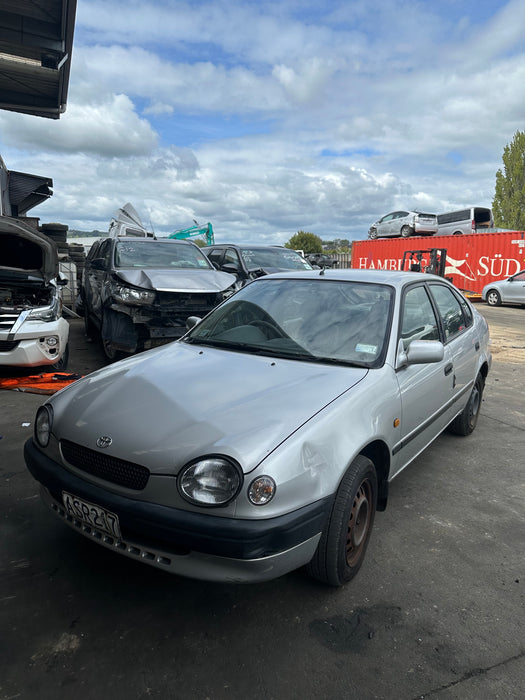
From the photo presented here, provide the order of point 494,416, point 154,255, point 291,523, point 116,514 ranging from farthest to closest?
point 154,255
point 494,416
point 116,514
point 291,523

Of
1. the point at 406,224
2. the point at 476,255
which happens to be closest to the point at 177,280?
the point at 476,255

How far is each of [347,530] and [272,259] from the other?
25.0 feet

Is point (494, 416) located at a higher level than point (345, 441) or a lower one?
lower

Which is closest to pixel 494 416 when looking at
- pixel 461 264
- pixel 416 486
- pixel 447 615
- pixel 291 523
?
pixel 416 486

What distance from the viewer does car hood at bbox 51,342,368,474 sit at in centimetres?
194

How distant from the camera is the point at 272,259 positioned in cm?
933

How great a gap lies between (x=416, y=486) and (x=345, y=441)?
1611mm

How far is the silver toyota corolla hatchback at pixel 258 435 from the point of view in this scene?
1841 millimetres

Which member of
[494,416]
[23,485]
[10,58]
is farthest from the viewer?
[10,58]

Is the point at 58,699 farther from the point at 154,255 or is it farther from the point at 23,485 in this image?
the point at 154,255

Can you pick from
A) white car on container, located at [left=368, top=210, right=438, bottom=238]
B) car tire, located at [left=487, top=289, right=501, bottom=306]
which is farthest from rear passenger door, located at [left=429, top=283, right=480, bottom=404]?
white car on container, located at [left=368, top=210, right=438, bottom=238]

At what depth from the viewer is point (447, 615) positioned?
2.15 m

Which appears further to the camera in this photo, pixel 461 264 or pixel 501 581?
pixel 461 264

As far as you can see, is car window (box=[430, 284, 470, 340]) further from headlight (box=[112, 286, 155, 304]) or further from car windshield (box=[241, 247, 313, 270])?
car windshield (box=[241, 247, 313, 270])
